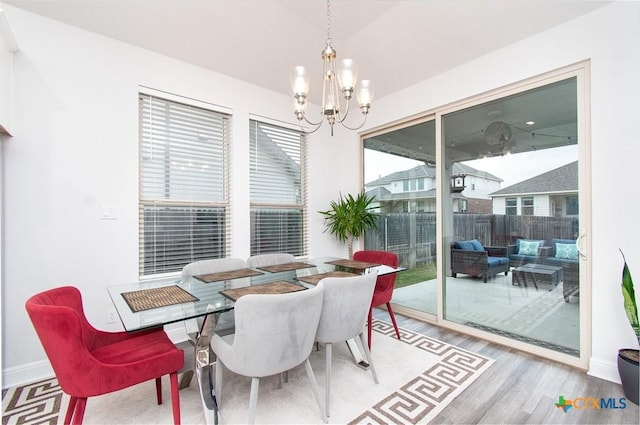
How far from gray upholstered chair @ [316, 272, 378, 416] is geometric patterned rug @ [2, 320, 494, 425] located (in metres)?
0.38

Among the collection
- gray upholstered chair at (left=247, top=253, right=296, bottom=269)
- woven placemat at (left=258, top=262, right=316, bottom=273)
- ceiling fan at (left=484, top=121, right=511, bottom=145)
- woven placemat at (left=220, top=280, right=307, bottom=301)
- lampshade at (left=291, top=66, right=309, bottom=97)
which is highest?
lampshade at (left=291, top=66, right=309, bottom=97)

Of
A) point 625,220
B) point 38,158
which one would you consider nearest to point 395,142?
point 625,220

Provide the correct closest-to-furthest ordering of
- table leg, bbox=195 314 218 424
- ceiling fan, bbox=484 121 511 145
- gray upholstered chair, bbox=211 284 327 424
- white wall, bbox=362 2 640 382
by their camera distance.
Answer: gray upholstered chair, bbox=211 284 327 424
table leg, bbox=195 314 218 424
white wall, bbox=362 2 640 382
ceiling fan, bbox=484 121 511 145

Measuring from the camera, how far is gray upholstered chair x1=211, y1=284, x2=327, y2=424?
1.42 meters

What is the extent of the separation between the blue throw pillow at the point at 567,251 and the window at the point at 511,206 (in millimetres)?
445

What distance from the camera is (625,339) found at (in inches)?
81.3

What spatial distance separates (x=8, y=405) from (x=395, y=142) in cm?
435

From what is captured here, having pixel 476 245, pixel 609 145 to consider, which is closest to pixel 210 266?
pixel 476 245

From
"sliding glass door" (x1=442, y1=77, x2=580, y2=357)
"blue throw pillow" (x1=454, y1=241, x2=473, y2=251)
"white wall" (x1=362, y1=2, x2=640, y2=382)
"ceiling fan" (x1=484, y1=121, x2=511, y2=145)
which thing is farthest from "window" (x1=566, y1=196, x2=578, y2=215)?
"blue throw pillow" (x1=454, y1=241, x2=473, y2=251)

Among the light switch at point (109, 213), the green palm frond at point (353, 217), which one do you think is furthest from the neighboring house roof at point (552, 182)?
the light switch at point (109, 213)

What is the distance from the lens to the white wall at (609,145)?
2043 mm

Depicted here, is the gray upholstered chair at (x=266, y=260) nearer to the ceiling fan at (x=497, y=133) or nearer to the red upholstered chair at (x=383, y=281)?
the red upholstered chair at (x=383, y=281)

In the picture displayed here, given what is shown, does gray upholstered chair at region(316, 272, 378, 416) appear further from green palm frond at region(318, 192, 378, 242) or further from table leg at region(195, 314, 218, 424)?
green palm frond at region(318, 192, 378, 242)

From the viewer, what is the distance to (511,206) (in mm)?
2736
